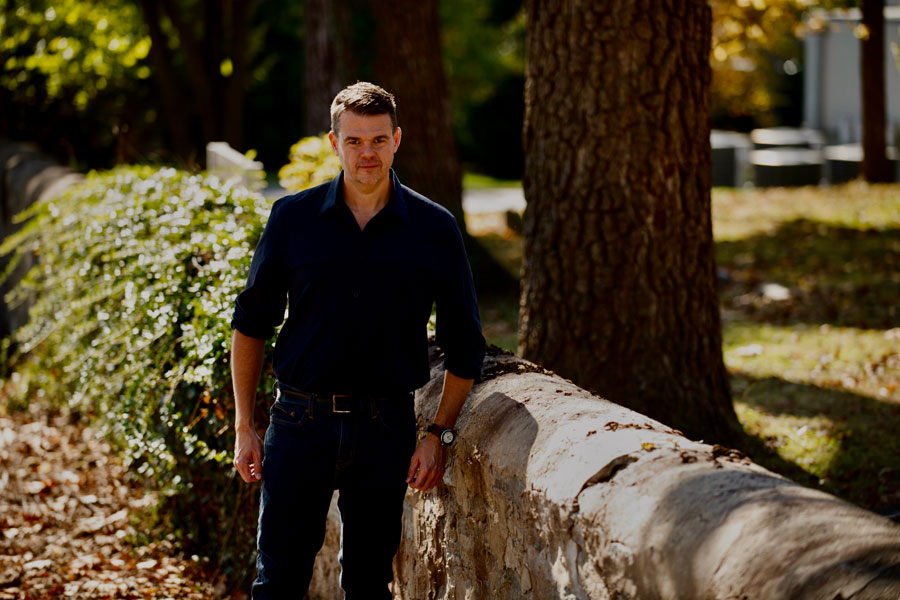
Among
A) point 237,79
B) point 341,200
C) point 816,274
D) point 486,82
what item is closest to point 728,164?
point 486,82

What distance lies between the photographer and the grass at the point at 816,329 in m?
6.02

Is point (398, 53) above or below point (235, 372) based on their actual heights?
above

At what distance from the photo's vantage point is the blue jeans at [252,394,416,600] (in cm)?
334

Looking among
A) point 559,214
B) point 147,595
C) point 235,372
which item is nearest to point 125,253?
point 147,595

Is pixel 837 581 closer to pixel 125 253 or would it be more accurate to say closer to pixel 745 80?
pixel 125 253

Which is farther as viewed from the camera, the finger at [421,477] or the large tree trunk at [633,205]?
the large tree trunk at [633,205]

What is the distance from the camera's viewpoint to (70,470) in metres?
7.64

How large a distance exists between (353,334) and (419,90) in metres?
7.92

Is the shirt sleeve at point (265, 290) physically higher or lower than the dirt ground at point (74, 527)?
higher

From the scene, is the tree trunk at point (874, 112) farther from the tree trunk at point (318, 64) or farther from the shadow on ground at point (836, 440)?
the shadow on ground at point (836, 440)

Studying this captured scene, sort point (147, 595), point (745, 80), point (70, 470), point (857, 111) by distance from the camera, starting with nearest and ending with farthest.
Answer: point (147, 595) → point (70, 470) → point (857, 111) → point (745, 80)

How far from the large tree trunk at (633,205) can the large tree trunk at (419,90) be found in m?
4.82

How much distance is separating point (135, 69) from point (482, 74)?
13871 millimetres

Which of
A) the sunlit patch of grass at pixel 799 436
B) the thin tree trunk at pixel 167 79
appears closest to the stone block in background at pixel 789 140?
Answer: the thin tree trunk at pixel 167 79
